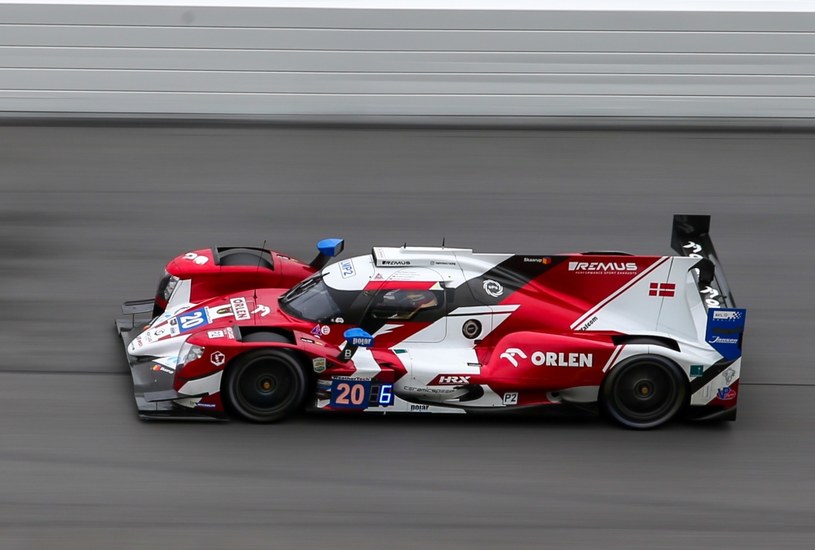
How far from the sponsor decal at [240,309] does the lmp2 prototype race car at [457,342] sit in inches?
0.7

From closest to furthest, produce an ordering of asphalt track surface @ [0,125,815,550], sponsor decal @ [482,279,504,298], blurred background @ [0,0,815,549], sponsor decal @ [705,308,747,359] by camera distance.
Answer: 1. asphalt track surface @ [0,125,815,550]
2. blurred background @ [0,0,815,549]
3. sponsor decal @ [705,308,747,359]
4. sponsor decal @ [482,279,504,298]

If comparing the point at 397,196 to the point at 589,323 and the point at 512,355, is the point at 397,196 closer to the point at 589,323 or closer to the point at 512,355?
the point at 589,323

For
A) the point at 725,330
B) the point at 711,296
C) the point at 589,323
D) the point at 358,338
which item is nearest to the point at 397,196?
the point at 589,323

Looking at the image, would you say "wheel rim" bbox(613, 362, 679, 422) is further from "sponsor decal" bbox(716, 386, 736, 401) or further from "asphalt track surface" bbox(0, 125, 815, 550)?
"sponsor decal" bbox(716, 386, 736, 401)

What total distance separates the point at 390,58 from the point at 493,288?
7.08 m

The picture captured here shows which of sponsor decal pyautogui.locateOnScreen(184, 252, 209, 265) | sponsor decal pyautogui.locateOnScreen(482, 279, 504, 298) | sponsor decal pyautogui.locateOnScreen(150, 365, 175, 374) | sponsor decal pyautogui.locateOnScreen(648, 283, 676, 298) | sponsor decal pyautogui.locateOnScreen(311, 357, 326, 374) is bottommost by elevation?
sponsor decal pyautogui.locateOnScreen(150, 365, 175, 374)

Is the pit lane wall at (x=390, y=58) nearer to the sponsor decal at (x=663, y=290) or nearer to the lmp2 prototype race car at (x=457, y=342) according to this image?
the lmp2 prototype race car at (x=457, y=342)

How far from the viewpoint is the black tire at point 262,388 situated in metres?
8.59

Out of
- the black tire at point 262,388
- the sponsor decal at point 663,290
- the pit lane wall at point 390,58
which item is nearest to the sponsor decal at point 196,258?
the black tire at point 262,388

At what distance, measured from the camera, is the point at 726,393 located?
28.6 feet

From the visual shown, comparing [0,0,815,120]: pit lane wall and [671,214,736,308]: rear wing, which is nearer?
[671,214,736,308]: rear wing

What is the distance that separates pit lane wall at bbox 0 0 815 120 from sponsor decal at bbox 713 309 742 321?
742 centimetres

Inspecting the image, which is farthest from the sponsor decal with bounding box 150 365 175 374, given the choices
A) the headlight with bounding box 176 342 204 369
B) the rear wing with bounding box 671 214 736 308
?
the rear wing with bounding box 671 214 736 308

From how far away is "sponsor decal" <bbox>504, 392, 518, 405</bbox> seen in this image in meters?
8.70
